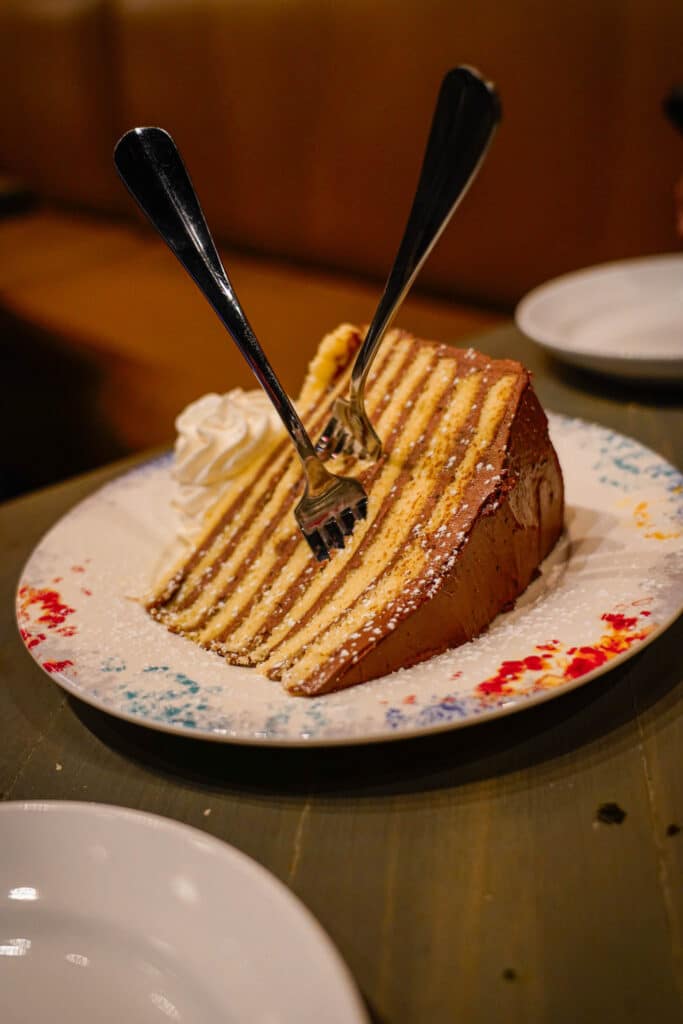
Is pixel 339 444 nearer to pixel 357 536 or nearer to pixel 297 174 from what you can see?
pixel 357 536

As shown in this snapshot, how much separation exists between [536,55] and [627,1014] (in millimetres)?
2028

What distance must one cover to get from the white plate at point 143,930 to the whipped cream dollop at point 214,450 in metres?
0.51

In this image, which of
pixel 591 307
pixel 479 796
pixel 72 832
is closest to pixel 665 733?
pixel 479 796

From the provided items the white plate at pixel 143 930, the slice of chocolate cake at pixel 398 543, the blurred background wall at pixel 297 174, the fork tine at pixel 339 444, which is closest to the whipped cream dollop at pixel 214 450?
the slice of chocolate cake at pixel 398 543

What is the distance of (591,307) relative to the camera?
5.27 feet

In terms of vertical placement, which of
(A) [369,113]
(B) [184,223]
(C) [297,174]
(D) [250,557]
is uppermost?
(B) [184,223]

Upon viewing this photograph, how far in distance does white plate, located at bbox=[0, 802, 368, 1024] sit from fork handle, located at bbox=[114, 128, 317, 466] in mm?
419

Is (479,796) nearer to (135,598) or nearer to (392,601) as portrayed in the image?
(392,601)

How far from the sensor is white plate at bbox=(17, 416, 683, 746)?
0.69 meters

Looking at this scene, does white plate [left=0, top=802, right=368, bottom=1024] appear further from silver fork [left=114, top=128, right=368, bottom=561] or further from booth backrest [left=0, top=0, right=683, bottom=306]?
booth backrest [left=0, top=0, right=683, bottom=306]

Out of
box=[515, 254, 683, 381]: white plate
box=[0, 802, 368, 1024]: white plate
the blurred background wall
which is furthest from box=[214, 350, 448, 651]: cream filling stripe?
the blurred background wall

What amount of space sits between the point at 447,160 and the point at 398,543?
13.3 inches

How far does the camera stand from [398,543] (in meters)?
0.86

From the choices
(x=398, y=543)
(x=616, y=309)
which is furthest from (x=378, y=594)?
(x=616, y=309)
